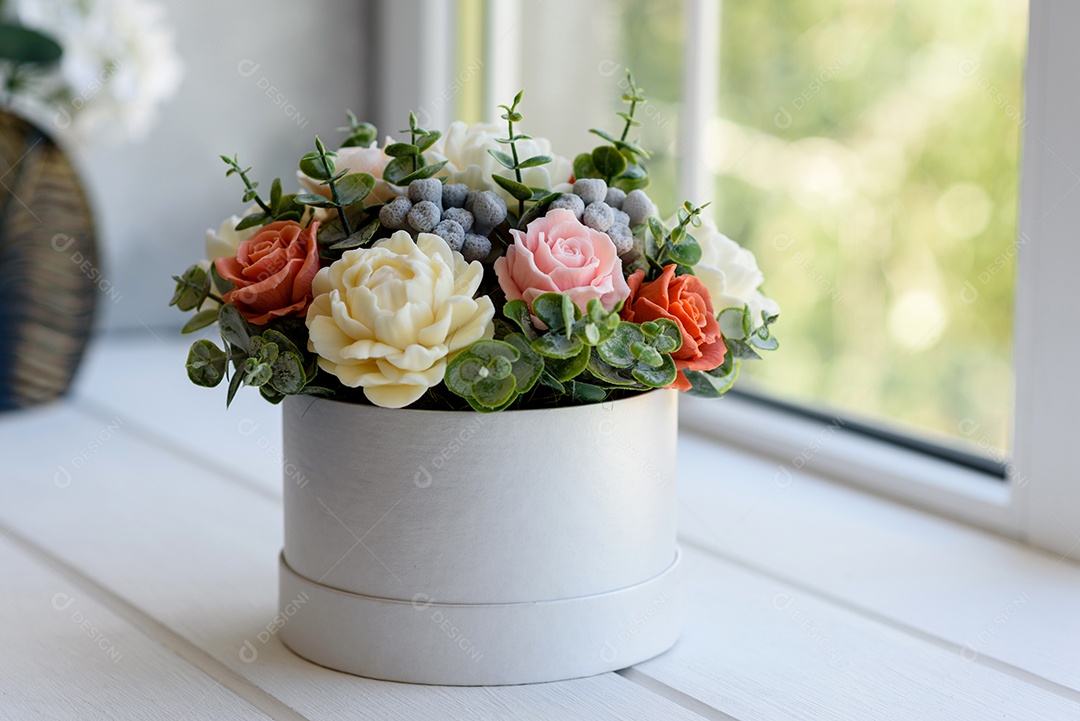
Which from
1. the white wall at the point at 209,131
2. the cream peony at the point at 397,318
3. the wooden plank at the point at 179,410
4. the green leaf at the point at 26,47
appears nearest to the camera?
the cream peony at the point at 397,318

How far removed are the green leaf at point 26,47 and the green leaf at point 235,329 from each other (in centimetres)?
67

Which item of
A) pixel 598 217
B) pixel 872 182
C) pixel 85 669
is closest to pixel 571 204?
pixel 598 217

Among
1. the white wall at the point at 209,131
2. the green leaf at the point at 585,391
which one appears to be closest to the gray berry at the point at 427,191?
the green leaf at the point at 585,391

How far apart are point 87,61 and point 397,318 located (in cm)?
77

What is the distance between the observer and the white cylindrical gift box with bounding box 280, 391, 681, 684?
0.53 m

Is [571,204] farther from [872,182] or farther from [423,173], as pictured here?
[872,182]

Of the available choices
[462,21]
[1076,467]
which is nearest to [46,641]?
[1076,467]

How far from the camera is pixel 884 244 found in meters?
1.10

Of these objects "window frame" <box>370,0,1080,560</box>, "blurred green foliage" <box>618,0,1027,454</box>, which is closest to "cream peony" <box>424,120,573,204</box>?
"window frame" <box>370,0,1080,560</box>

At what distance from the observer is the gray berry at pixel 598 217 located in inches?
21.5

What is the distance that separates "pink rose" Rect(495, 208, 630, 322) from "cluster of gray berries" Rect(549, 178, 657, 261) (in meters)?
0.01

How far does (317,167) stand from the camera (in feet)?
1.82

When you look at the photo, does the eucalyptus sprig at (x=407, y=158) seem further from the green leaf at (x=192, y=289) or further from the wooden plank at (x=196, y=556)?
the wooden plank at (x=196, y=556)

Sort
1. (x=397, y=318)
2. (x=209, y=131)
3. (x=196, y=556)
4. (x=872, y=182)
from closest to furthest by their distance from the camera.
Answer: (x=397, y=318) < (x=196, y=556) < (x=872, y=182) < (x=209, y=131)
